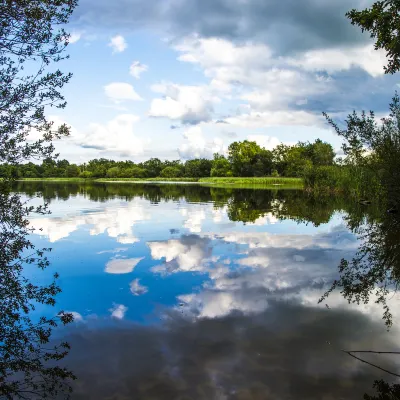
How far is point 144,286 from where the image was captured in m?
10.0

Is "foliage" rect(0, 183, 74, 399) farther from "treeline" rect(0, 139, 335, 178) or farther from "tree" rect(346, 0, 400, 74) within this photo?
"treeline" rect(0, 139, 335, 178)

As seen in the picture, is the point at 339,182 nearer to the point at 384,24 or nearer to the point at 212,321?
the point at 384,24

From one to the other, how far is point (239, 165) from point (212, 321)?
131 meters

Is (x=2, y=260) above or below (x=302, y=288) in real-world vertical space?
above

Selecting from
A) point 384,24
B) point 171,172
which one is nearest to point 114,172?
point 171,172

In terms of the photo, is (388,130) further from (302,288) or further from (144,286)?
(144,286)

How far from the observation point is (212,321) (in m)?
7.62

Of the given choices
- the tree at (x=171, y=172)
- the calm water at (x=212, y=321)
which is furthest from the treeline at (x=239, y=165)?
the calm water at (x=212, y=321)

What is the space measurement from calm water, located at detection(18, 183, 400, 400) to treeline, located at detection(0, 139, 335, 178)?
46048 millimetres

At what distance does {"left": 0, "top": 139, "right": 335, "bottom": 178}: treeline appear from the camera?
357 feet

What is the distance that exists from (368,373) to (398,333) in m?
2.03

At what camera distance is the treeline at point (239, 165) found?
109 metres

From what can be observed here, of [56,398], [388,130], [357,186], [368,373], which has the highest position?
[388,130]

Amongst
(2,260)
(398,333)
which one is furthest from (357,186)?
(2,260)
